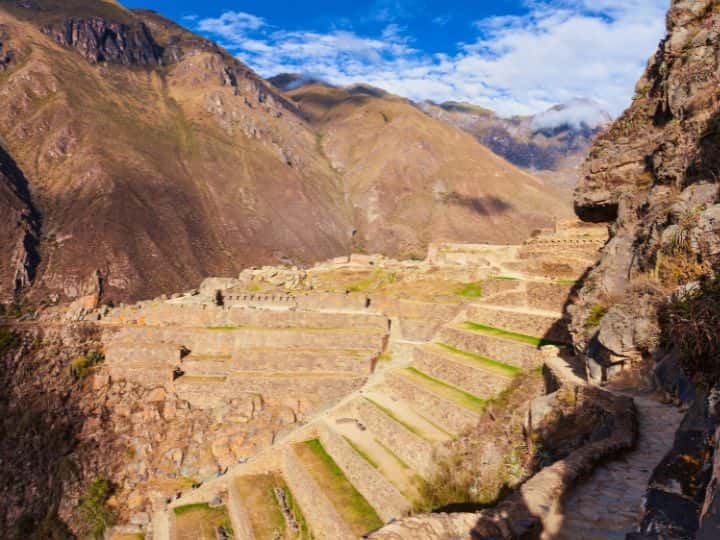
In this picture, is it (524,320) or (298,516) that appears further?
(524,320)

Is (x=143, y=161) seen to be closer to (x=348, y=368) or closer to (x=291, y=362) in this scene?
(x=291, y=362)

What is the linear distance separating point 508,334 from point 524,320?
A: 85 cm

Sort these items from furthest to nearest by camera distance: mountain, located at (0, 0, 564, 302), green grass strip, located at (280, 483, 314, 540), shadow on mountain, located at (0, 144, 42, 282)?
mountain, located at (0, 0, 564, 302), shadow on mountain, located at (0, 144, 42, 282), green grass strip, located at (280, 483, 314, 540)

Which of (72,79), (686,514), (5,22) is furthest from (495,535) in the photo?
(5,22)

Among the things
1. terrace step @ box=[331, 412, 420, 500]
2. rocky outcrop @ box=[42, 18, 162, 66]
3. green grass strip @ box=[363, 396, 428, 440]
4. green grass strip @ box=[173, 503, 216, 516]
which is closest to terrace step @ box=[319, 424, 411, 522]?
terrace step @ box=[331, 412, 420, 500]

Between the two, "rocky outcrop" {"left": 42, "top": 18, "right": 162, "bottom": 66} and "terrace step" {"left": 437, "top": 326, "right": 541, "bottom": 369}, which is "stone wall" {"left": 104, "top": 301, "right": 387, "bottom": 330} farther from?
"rocky outcrop" {"left": 42, "top": 18, "right": 162, "bottom": 66}

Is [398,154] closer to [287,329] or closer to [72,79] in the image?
[72,79]

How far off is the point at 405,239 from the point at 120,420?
10950cm

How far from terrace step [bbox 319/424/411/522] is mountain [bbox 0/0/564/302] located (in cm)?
6465

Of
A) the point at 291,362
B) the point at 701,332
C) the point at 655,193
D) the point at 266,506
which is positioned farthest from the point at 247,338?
the point at 701,332

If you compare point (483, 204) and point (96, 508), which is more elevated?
point (483, 204)

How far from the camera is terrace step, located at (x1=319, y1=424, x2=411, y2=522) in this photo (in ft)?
39.6

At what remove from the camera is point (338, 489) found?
13789 mm

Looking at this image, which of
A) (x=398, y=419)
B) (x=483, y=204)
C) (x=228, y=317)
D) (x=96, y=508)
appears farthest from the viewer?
(x=483, y=204)
